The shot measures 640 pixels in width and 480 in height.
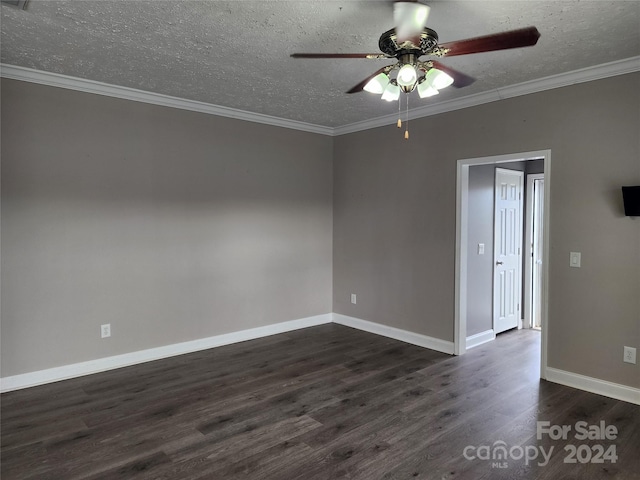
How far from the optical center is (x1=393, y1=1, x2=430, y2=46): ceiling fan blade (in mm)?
1867

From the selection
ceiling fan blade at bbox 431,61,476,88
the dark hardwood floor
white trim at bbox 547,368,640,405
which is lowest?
the dark hardwood floor

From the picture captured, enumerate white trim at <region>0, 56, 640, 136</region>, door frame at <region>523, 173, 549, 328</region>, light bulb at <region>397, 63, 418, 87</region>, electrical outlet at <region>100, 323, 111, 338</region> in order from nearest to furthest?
light bulb at <region>397, 63, 418, 87</region> < white trim at <region>0, 56, 640, 136</region> < electrical outlet at <region>100, 323, 111, 338</region> < door frame at <region>523, 173, 549, 328</region>

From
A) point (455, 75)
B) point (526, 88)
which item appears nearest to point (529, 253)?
point (526, 88)

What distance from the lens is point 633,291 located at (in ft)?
10.5

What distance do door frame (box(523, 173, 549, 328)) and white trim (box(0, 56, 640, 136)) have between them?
1842 mm

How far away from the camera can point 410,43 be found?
217cm

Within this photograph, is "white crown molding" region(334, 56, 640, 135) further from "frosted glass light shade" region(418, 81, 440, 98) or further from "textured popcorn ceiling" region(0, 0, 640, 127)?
"frosted glass light shade" region(418, 81, 440, 98)

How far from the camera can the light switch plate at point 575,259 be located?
3461 mm

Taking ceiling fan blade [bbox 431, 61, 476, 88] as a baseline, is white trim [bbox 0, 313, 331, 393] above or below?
below

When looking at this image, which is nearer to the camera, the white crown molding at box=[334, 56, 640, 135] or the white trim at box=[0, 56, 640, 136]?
the white crown molding at box=[334, 56, 640, 135]

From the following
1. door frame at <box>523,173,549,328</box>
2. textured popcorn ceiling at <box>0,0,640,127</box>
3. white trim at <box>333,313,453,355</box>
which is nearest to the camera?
textured popcorn ceiling at <box>0,0,640,127</box>

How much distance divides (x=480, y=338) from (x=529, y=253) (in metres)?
1.51

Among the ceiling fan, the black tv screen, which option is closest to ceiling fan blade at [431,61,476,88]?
the ceiling fan

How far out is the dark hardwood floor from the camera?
7.86 ft
